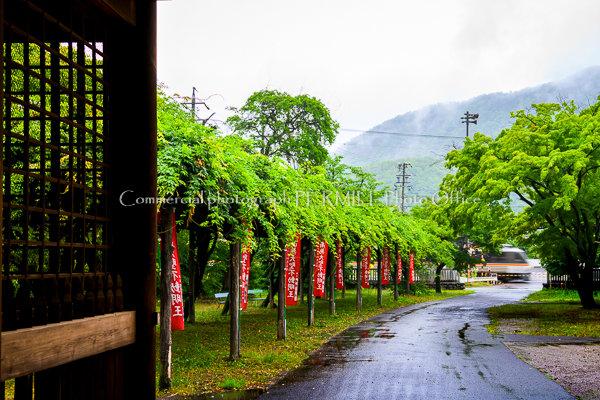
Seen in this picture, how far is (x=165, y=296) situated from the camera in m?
8.40

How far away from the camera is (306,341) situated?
42.7 ft

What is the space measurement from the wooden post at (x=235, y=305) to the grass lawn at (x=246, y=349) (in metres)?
0.25

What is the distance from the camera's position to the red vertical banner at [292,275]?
13945mm

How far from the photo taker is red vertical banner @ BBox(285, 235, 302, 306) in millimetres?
13945

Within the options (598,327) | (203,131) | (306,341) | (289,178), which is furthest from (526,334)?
(203,131)

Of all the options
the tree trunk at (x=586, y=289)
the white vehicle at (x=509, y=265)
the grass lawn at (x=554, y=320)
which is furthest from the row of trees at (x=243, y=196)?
the white vehicle at (x=509, y=265)

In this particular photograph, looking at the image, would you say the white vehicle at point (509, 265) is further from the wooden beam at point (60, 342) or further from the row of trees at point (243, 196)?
the wooden beam at point (60, 342)

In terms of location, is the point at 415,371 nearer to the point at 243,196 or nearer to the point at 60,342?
the point at 243,196

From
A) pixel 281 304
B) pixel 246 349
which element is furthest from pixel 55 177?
pixel 281 304

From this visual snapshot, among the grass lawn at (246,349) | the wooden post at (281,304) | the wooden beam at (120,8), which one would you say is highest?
the wooden beam at (120,8)

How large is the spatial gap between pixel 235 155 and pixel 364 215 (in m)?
11.2

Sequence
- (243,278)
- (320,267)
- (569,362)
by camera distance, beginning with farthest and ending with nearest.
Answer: (320,267) < (243,278) < (569,362)

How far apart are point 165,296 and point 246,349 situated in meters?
3.88

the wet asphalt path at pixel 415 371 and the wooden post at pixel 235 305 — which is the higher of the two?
the wooden post at pixel 235 305
